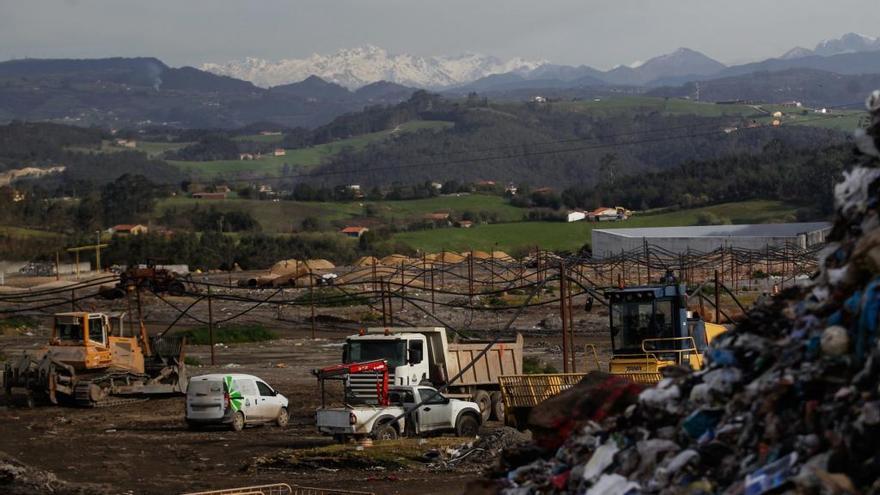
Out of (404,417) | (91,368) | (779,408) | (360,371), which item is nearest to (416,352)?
(360,371)

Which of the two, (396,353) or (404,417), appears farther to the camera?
(396,353)

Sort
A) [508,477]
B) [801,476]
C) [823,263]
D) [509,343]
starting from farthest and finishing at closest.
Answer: [509,343], [508,477], [823,263], [801,476]

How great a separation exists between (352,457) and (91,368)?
53.2ft

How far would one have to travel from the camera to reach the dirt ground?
22719 millimetres

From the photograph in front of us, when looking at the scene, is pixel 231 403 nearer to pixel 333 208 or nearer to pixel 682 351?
pixel 682 351

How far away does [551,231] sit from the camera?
140250mm

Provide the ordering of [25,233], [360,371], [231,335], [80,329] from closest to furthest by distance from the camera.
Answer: [360,371] < [80,329] < [231,335] < [25,233]

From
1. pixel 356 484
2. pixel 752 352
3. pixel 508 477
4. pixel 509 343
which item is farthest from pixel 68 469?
pixel 752 352

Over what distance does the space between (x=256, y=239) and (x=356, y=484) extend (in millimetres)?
105803

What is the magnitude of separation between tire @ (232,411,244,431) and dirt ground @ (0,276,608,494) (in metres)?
0.21

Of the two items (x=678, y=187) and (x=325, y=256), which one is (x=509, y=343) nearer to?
(x=325, y=256)

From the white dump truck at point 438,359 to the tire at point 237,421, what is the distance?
8.76 ft

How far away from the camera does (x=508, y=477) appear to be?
500 inches

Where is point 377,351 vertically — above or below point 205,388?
above
